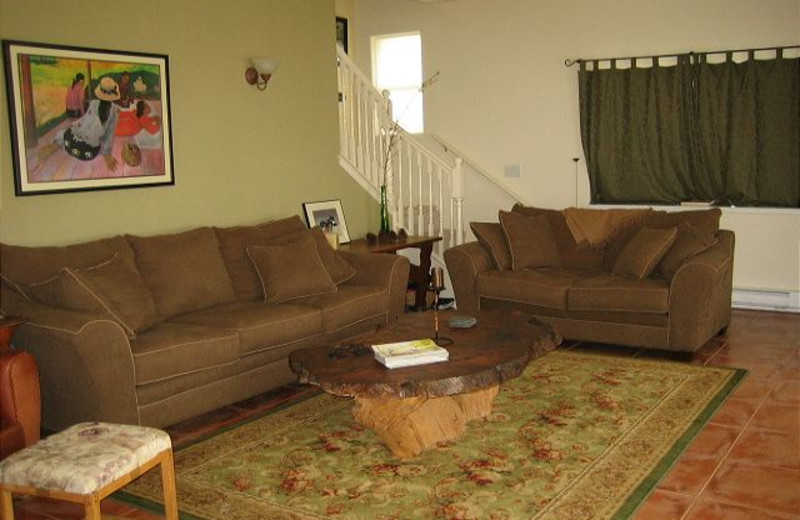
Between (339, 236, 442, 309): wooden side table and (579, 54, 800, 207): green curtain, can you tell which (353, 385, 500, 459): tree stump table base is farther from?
(579, 54, 800, 207): green curtain

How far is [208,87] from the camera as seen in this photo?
5414 mm

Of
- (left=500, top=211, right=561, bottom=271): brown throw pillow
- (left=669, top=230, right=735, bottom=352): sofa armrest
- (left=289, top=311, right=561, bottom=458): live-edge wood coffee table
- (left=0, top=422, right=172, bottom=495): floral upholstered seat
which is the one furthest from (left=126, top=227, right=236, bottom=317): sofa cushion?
(left=669, top=230, right=735, bottom=352): sofa armrest

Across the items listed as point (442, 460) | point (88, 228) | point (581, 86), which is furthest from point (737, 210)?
point (88, 228)

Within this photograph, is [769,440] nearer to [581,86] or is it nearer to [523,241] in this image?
[523,241]

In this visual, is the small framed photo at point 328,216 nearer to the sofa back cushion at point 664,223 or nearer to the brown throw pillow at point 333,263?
the brown throw pillow at point 333,263

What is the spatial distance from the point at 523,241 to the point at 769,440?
254 centimetres

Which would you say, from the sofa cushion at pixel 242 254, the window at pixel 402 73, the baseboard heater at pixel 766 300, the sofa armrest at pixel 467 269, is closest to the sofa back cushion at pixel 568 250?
the sofa armrest at pixel 467 269

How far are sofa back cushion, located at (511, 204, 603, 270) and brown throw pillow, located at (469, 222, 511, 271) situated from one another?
396 mm

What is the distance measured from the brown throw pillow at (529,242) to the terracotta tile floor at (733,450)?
0.83m

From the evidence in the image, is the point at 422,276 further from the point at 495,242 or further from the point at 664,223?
the point at 664,223

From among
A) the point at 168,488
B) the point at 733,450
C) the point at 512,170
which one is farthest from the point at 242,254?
the point at 512,170

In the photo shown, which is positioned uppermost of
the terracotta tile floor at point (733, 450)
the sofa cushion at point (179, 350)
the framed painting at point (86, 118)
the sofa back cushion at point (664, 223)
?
the framed painting at point (86, 118)

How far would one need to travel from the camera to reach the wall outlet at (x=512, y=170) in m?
7.77

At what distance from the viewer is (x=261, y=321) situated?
450 centimetres
